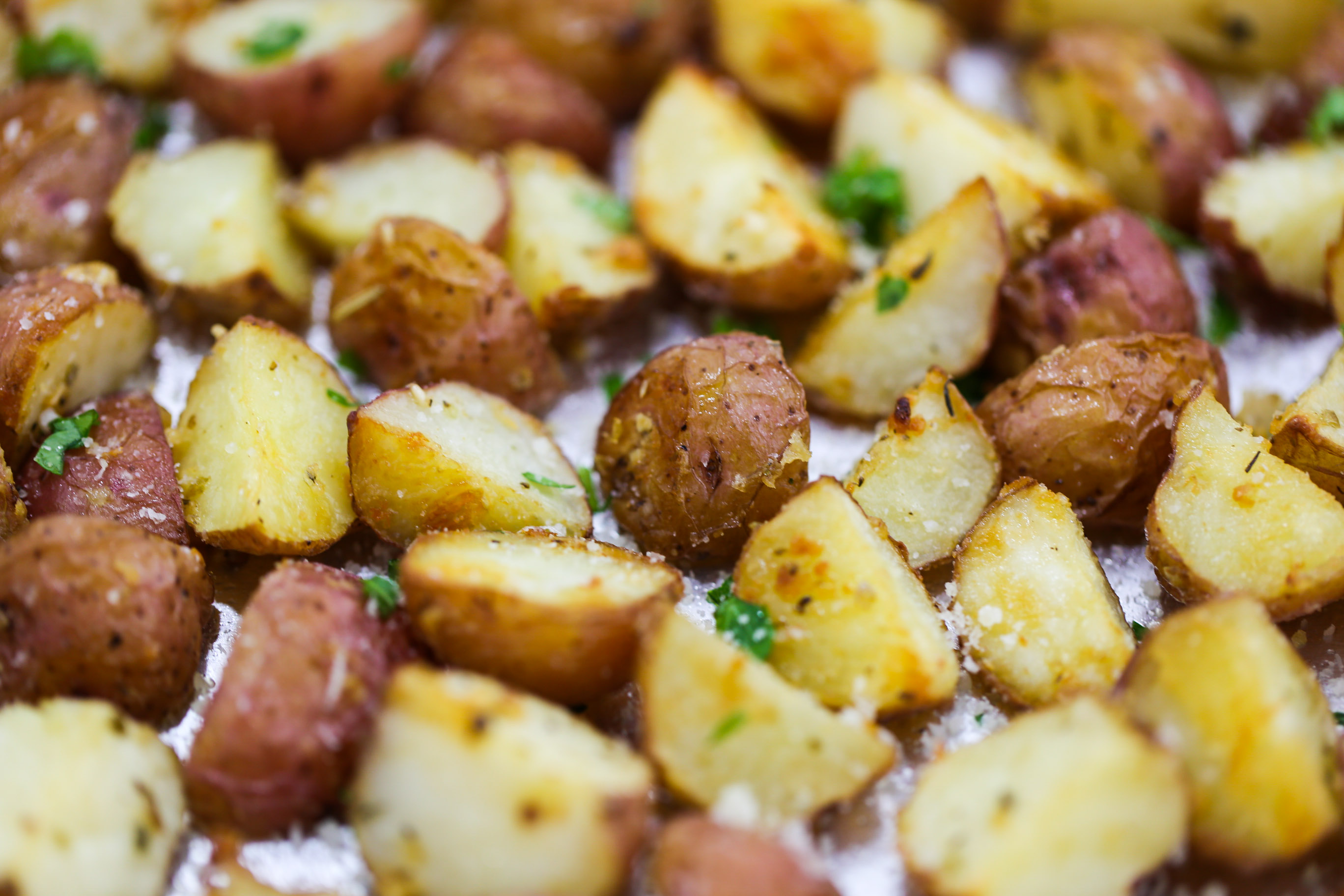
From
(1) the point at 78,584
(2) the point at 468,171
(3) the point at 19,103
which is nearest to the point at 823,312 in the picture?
(2) the point at 468,171

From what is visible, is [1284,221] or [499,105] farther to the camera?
[499,105]

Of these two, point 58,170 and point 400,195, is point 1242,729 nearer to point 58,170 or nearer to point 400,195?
point 400,195

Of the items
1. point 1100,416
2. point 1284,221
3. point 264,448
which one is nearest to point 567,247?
point 264,448

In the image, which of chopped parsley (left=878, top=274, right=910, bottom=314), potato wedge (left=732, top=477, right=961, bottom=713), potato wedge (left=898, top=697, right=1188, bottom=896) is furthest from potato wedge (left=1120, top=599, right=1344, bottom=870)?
chopped parsley (left=878, top=274, right=910, bottom=314)

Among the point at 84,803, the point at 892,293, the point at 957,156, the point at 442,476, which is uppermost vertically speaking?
the point at 957,156

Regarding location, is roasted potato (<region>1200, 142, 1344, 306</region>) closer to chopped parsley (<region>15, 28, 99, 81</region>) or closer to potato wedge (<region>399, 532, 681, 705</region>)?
potato wedge (<region>399, 532, 681, 705</region>)

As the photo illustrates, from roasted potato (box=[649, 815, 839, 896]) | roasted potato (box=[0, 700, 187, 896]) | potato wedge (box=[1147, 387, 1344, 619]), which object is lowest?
roasted potato (box=[0, 700, 187, 896])
